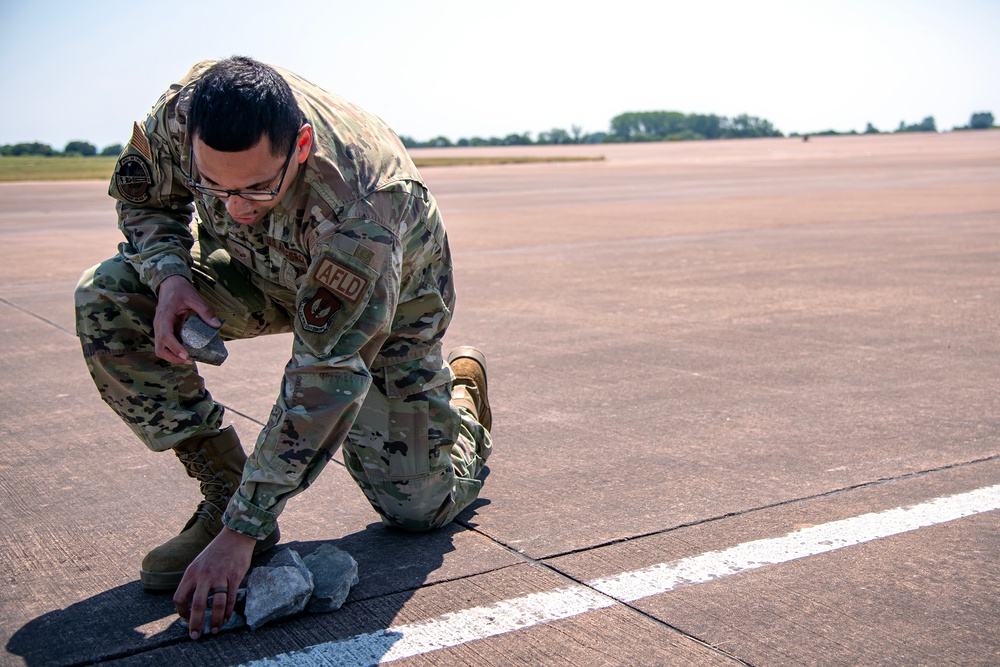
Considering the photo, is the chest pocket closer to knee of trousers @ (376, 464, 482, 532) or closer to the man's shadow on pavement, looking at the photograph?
knee of trousers @ (376, 464, 482, 532)

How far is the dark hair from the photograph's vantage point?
2.47 metres

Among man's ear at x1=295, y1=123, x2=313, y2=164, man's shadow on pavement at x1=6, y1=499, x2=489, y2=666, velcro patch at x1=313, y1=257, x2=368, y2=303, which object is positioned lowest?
man's shadow on pavement at x1=6, y1=499, x2=489, y2=666

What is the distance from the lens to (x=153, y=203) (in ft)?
11.0

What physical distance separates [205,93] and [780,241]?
975 cm

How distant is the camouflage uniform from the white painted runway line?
37 cm

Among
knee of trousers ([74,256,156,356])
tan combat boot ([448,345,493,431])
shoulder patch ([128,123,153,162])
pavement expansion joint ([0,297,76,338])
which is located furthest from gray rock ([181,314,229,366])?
pavement expansion joint ([0,297,76,338])

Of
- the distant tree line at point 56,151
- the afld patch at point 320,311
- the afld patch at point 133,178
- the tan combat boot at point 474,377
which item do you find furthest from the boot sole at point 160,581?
the distant tree line at point 56,151

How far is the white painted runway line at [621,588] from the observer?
2.51 metres

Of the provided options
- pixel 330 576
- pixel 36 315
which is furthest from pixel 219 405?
pixel 36 315

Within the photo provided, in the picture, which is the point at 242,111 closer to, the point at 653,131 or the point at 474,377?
the point at 474,377

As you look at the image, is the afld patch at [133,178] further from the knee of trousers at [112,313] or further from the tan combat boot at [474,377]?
the tan combat boot at [474,377]

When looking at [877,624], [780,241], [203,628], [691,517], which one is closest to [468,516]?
[691,517]

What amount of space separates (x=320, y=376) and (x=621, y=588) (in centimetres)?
95

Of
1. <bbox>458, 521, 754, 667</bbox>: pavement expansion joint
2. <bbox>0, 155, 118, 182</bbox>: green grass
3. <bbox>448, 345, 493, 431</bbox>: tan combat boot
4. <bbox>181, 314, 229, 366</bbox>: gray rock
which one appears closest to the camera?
<bbox>458, 521, 754, 667</bbox>: pavement expansion joint
